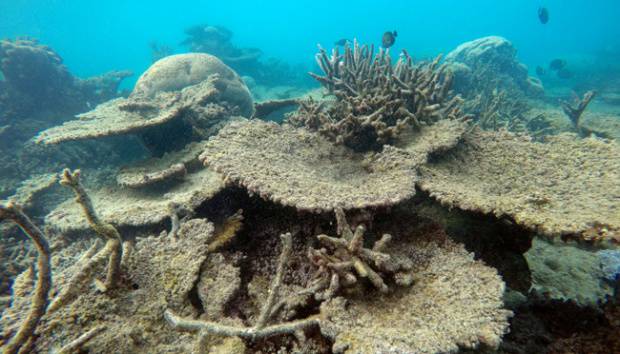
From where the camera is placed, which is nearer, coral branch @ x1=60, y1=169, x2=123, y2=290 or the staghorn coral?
coral branch @ x1=60, y1=169, x2=123, y2=290

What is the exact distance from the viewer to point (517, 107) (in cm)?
931

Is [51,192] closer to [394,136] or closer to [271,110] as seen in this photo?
[271,110]

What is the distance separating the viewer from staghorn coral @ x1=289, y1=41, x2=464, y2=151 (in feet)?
11.6

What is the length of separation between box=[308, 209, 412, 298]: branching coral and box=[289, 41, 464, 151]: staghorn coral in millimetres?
1627

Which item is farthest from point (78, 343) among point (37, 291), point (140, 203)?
point (140, 203)

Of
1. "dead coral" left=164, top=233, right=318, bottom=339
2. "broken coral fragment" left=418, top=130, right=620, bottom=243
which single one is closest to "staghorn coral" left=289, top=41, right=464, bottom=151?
"broken coral fragment" left=418, top=130, right=620, bottom=243

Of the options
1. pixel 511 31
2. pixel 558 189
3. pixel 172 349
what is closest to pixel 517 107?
pixel 558 189

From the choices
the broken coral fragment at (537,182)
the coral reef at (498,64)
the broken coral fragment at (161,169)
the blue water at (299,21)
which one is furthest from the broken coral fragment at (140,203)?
the blue water at (299,21)

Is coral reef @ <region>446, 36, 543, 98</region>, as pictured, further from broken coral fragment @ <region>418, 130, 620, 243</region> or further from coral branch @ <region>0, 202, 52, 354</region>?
coral branch @ <region>0, 202, 52, 354</region>

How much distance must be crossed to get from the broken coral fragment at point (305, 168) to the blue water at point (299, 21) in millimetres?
64640

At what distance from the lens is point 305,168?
114 inches

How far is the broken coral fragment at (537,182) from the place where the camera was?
1.97 m

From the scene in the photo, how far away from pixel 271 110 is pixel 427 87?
11.5 feet

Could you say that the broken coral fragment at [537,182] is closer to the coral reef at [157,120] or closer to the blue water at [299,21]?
the coral reef at [157,120]
